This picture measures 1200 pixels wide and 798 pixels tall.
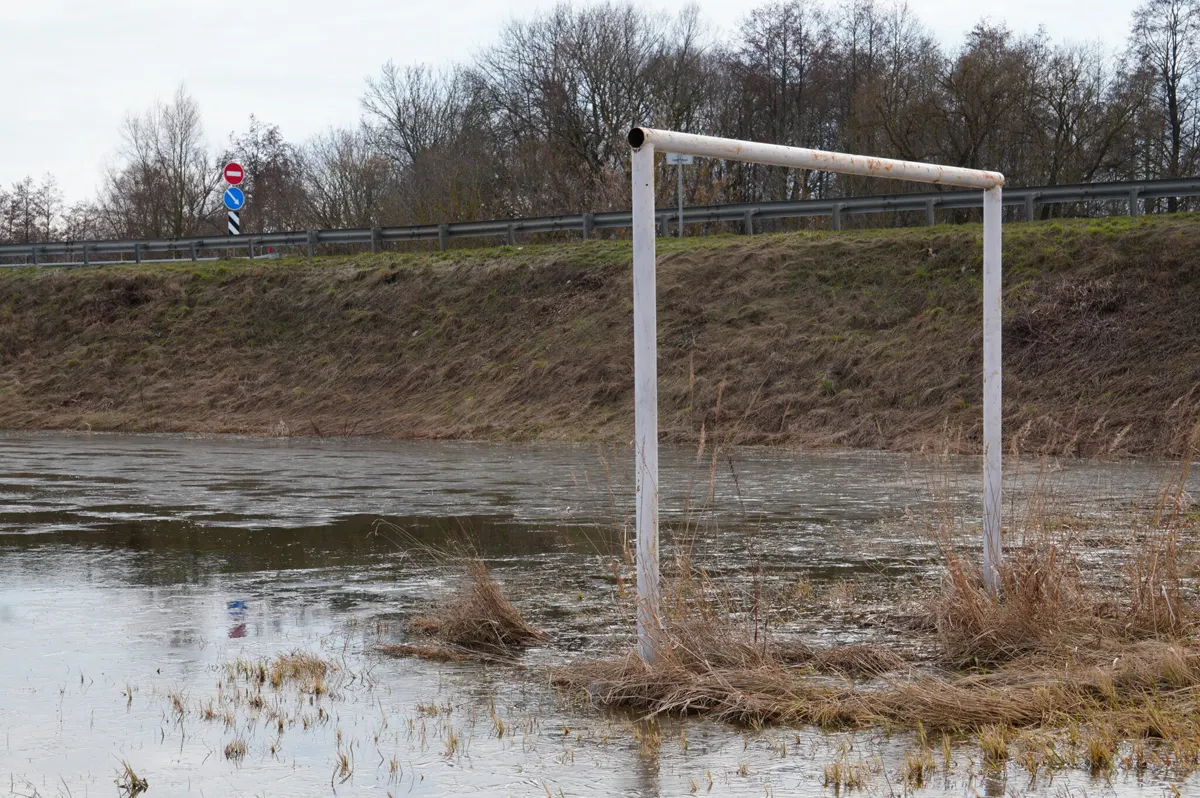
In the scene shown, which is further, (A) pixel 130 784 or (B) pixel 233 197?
(B) pixel 233 197

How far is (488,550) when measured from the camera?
1151 centimetres

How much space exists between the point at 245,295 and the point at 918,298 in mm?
20807

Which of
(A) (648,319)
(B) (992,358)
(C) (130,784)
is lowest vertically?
(C) (130,784)

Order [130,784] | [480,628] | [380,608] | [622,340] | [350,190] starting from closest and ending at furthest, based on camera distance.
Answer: [130,784], [480,628], [380,608], [622,340], [350,190]

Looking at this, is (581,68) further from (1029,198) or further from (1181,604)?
(1181,604)

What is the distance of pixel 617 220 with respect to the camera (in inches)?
1449

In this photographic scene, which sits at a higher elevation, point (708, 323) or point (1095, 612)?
point (708, 323)

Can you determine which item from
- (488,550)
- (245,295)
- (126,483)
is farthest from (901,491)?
(245,295)

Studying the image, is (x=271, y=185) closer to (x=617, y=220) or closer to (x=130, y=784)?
(x=617, y=220)

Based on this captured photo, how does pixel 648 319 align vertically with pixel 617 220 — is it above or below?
below

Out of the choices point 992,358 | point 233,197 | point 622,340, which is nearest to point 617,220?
point 622,340

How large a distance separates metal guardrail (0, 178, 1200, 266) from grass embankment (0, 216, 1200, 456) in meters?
0.93

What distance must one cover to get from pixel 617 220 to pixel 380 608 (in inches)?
1125

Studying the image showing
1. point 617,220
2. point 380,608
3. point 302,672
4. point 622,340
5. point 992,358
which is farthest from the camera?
point 617,220
